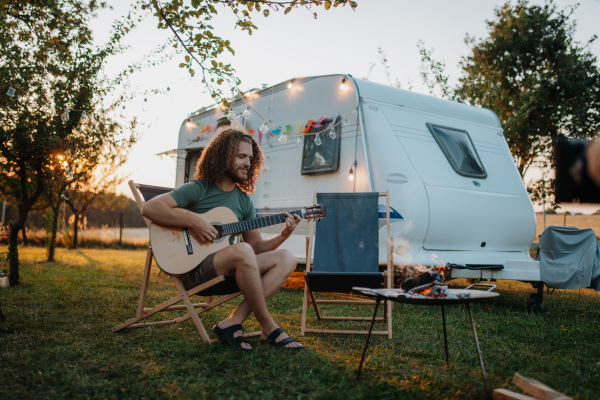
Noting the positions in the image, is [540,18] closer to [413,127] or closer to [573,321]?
[413,127]

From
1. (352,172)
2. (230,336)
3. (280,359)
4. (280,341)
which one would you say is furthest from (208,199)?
(352,172)

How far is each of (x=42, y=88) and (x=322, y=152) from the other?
3673 mm

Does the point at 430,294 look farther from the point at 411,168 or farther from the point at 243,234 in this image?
the point at 411,168

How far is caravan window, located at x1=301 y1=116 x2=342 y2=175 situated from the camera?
496cm

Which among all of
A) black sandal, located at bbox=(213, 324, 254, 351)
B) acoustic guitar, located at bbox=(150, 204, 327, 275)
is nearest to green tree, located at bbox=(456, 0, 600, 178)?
acoustic guitar, located at bbox=(150, 204, 327, 275)

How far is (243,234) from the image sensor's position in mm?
3219

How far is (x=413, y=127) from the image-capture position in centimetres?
488

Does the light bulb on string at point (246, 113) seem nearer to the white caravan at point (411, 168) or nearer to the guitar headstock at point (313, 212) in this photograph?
the white caravan at point (411, 168)

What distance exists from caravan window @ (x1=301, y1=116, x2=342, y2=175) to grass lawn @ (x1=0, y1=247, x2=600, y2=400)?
5.17ft

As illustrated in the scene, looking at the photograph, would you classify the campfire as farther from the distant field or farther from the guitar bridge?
the distant field

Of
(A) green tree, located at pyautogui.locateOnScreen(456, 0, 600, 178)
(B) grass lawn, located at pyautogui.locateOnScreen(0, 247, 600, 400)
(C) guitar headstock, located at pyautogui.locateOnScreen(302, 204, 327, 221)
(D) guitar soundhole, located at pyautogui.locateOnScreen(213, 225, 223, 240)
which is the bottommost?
(B) grass lawn, located at pyautogui.locateOnScreen(0, 247, 600, 400)

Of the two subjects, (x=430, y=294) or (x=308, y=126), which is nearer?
(x=430, y=294)

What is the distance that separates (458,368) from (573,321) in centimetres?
219

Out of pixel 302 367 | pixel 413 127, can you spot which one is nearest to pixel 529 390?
pixel 302 367
